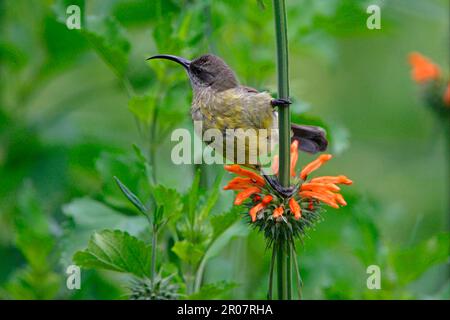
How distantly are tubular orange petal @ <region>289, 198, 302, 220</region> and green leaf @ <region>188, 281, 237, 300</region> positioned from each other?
0.33 meters

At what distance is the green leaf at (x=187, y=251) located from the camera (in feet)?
7.72

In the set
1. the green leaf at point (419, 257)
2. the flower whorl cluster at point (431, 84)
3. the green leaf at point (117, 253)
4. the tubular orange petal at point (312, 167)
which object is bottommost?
the green leaf at point (117, 253)

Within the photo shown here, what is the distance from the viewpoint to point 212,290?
92.7 inches

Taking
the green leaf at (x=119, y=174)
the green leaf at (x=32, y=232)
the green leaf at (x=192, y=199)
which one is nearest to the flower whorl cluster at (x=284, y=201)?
the green leaf at (x=192, y=199)

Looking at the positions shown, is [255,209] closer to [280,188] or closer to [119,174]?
[280,188]

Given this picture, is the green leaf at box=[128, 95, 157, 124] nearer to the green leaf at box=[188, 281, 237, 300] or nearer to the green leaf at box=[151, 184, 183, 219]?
the green leaf at box=[151, 184, 183, 219]

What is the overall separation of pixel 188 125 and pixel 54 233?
1.96ft

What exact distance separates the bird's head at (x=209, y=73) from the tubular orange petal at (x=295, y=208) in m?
0.46

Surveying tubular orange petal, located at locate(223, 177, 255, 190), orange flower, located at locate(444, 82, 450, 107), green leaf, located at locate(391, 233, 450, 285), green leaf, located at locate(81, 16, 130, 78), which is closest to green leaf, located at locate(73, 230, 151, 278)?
tubular orange petal, located at locate(223, 177, 255, 190)

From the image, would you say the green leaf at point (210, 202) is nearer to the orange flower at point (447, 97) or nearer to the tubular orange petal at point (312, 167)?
the tubular orange petal at point (312, 167)

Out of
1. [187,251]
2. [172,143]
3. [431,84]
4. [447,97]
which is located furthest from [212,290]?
[431,84]

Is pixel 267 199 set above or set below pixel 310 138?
below

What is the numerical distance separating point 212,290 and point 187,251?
12cm
